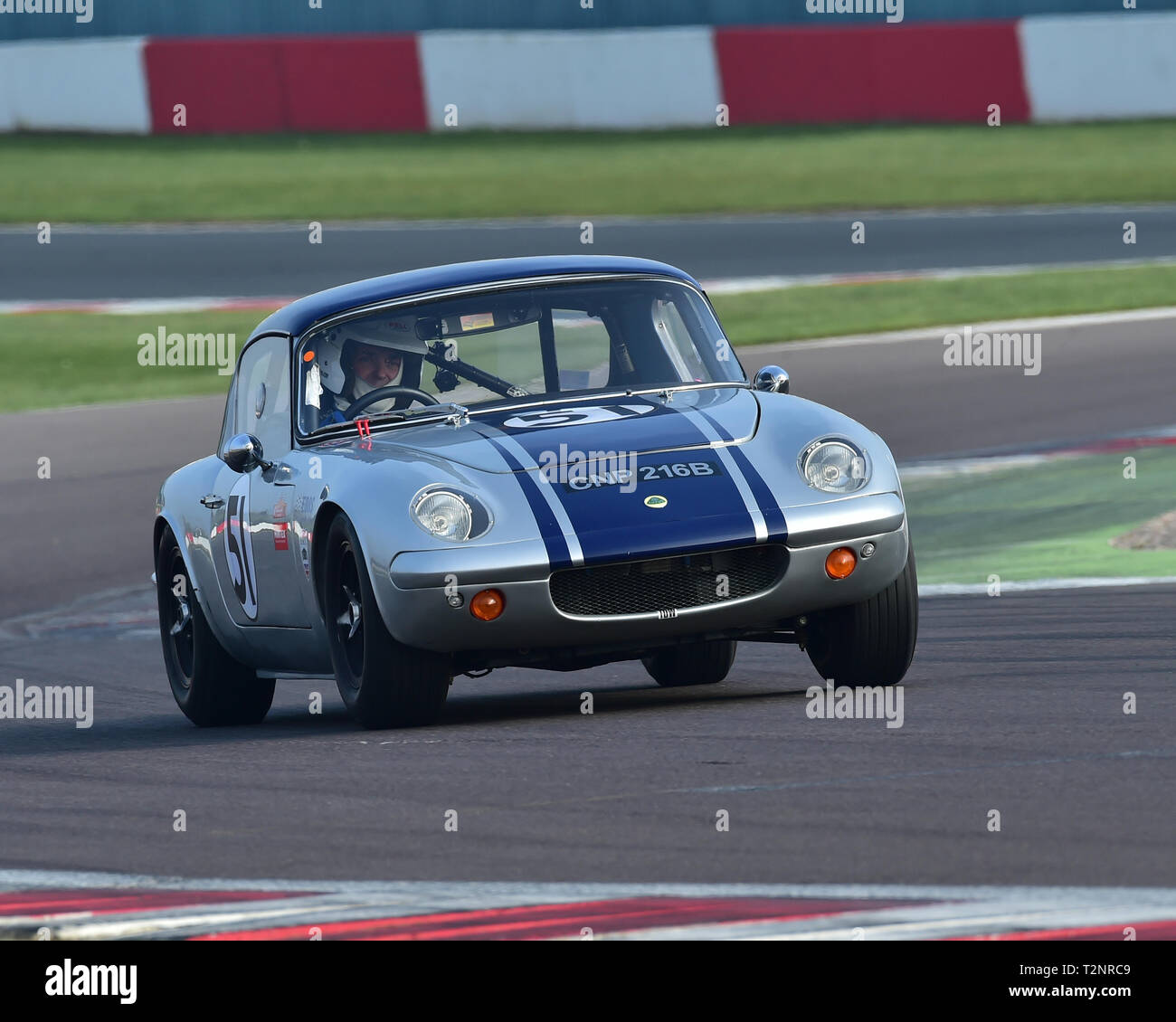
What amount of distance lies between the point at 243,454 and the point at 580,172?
20107 mm

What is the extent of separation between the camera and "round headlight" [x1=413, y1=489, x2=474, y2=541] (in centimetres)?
696

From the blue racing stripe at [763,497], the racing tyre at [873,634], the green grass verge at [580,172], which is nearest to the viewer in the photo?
the blue racing stripe at [763,497]

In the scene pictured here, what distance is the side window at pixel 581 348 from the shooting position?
26.6 ft

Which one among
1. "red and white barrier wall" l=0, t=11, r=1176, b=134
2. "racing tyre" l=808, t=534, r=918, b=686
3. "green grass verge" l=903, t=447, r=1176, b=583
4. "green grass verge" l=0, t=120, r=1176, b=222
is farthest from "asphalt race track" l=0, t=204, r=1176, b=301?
"racing tyre" l=808, t=534, r=918, b=686

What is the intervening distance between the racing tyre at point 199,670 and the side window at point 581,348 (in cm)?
171

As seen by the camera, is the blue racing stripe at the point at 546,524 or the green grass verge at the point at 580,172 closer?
the blue racing stripe at the point at 546,524

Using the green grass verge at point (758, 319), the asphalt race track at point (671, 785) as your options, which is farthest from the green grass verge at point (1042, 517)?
the green grass verge at point (758, 319)

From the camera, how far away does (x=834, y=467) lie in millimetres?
7285

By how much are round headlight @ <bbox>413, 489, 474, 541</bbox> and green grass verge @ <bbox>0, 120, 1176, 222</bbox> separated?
61.2ft

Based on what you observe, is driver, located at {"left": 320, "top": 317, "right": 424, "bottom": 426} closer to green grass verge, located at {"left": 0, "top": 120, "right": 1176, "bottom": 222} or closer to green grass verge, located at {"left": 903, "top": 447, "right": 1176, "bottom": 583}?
green grass verge, located at {"left": 903, "top": 447, "right": 1176, "bottom": 583}

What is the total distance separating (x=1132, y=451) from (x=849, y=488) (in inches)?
275

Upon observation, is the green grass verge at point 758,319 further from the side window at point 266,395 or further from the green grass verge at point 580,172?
the side window at point 266,395

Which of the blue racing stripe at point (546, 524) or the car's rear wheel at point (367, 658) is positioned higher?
the blue racing stripe at point (546, 524)

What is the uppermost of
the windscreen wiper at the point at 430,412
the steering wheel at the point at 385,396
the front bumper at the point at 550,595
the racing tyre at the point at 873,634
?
the steering wheel at the point at 385,396
